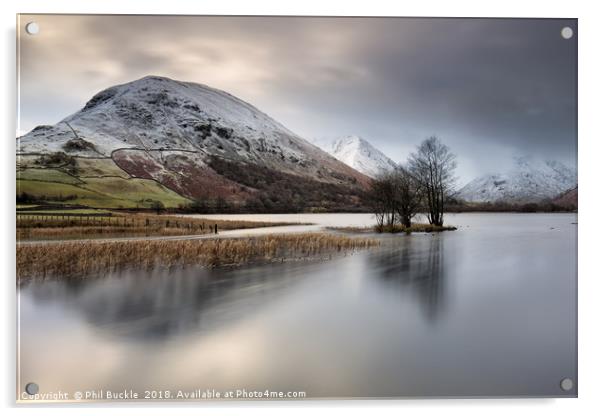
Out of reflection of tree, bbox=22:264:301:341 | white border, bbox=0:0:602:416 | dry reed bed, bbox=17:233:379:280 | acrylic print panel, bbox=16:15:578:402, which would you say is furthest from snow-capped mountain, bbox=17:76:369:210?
reflection of tree, bbox=22:264:301:341

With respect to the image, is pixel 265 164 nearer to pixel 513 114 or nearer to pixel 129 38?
pixel 129 38

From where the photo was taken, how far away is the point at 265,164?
3.44 meters

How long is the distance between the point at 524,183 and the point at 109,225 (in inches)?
141

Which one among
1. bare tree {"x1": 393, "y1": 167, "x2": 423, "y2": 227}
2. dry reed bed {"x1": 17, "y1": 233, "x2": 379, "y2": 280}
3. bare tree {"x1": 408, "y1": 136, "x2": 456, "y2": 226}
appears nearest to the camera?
dry reed bed {"x1": 17, "y1": 233, "x2": 379, "y2": 280}

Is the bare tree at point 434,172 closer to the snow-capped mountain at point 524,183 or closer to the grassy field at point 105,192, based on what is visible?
the snow-capped mountain at point 524,183

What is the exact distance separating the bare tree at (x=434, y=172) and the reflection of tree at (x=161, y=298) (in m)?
1.50

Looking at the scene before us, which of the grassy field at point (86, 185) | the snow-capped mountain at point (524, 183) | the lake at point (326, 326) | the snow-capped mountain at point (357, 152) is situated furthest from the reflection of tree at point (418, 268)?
the grassy field at point (86, 185)

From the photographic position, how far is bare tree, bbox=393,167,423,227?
11.3ft

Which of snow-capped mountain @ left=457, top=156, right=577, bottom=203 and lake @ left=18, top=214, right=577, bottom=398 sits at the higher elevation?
snow-capped mountain @ left=457, top=156, right=577, bottom=203

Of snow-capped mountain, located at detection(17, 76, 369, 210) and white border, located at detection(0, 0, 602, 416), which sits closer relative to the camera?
white border, located at detection(0, 0, 602, 416)

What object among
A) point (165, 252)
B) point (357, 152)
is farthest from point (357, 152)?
point (165, 252)

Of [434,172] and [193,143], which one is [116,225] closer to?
[193,143]

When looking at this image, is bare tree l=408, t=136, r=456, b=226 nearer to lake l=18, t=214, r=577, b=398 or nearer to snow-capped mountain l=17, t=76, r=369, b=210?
lake l=18, t=214, r=577, b=398

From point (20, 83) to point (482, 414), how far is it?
4.60 metres
